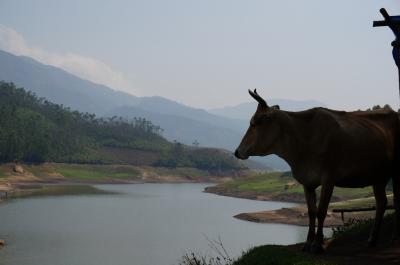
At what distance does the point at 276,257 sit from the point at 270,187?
115366 mm

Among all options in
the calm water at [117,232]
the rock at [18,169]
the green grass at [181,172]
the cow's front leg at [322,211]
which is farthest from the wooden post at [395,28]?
the green grass at [181,172]

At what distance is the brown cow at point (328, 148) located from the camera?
866cm

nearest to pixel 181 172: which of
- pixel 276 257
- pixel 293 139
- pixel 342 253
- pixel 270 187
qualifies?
pixel 270 187

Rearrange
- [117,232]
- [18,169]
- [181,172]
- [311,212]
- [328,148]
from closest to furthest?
1. [328,148]
2. [311,212]
3. [117,232]
4. [18,169]
5. [181,172]

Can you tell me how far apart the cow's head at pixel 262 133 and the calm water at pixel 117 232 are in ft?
90.8

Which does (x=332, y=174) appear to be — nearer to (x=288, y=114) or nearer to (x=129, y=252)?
(x=288, y=114)

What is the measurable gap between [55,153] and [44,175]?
68.7 feet

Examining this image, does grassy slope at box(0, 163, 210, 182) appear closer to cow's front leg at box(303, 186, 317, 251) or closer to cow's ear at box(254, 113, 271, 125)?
cow's ear at box(254, 113, 271, 125)

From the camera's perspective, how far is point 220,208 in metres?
91.6

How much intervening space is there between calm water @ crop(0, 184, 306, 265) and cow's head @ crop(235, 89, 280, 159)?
27680 millimetres

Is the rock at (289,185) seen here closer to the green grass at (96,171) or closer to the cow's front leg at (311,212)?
the green grass at (96,171)

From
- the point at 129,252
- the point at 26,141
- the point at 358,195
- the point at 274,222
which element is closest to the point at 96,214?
the point at 274,222

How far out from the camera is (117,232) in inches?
2213

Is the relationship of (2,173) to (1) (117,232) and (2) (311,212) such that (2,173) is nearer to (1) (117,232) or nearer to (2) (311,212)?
(1) (117,232)
